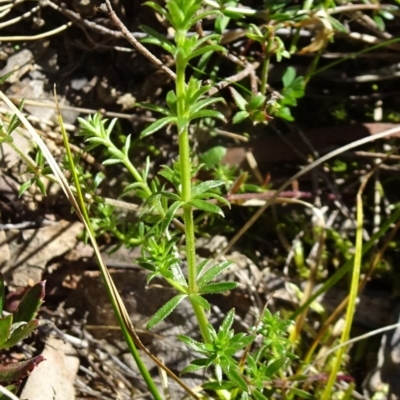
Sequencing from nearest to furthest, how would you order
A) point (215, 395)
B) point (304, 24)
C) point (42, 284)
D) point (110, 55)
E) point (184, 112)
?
point (184, 112) → point (42, 284) → point (215, 395) → point (304, 24) → point (110, 55)

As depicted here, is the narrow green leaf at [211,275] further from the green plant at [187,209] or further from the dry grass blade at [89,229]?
the dry grass blade at [89,229]

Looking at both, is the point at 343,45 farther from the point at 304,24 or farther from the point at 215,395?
the point at 215,395

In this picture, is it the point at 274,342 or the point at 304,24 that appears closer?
the point at 274,342

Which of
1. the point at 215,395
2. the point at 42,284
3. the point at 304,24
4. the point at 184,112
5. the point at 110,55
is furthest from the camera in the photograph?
the point at 110,55

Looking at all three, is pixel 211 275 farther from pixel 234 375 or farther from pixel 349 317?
pixel 349 317

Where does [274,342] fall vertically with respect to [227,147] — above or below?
below

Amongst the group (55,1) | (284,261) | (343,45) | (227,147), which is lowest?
(284,261)

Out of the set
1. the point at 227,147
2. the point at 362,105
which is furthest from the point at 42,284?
the point at 362,105

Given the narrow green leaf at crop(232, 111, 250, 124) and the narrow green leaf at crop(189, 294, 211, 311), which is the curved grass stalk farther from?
the narrow green leaf at crop(189, 294, 211, 311)
